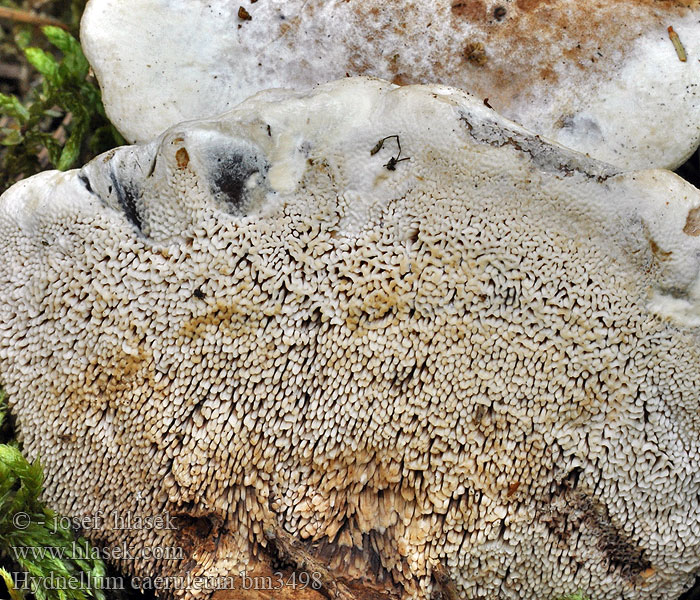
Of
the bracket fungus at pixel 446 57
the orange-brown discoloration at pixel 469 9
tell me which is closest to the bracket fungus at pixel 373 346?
the bracket fungus at pixel 446 57

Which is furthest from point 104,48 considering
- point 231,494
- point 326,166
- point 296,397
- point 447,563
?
point 447,563

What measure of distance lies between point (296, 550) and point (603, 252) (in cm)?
117

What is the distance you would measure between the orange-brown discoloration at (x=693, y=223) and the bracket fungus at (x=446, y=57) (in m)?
0.32

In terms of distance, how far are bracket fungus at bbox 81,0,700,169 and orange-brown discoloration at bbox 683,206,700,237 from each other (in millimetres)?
317

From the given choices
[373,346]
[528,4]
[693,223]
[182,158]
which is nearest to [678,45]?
[528,4]

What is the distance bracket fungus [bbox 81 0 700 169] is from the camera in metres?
1.95

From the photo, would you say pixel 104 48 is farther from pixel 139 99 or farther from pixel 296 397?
pixel 296 397

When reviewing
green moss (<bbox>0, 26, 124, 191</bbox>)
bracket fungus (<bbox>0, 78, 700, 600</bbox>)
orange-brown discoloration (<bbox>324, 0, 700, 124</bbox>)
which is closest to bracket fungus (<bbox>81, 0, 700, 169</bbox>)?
orange-brown discoloration (<bbox>324, 0, 700, 124</bbox>)

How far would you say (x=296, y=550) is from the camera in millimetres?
1896

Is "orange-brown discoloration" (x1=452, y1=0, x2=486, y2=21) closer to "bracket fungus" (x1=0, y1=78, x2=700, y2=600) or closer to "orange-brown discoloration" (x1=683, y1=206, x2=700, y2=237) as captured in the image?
"bracket fungus" (x1=0, y1=78, x2=700, y2=600)

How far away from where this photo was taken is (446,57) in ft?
6.54

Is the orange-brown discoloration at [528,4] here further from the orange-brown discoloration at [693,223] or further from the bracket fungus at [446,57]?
the orange-brown discoloration at [693,223]

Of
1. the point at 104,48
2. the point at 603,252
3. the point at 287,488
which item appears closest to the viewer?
the point at 603,252

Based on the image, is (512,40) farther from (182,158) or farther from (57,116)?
(57,116)
